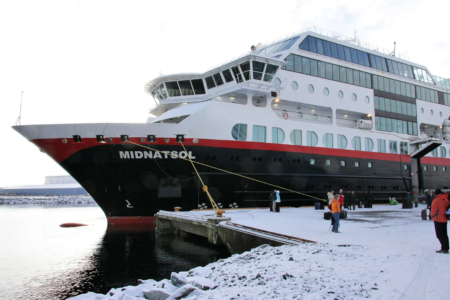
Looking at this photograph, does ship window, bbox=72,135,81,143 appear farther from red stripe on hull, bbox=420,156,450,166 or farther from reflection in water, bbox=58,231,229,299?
red stripe on hull, bbox=420,156,450,166

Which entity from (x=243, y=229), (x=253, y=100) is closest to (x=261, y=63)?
(x=253, y=100)

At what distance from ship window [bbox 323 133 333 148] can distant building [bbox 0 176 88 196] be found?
3161 inches

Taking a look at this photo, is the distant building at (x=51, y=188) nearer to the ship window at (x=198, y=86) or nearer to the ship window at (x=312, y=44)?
the ship window at (x=198, y=86)

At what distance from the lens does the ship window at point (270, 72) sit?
18.3 metres

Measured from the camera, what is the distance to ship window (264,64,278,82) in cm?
1831

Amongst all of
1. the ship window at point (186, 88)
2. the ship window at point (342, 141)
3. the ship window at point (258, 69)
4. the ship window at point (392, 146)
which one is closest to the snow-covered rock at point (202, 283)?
the ship window at point (258, 69)

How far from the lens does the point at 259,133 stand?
17.9 meters

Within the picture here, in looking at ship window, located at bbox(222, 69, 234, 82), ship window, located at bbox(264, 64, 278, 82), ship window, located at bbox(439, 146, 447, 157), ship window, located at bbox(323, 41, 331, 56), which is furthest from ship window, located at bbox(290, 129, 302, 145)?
ship window, located at bbox(439, 146, 447, 157)

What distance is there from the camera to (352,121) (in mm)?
23234

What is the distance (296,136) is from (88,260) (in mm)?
12680

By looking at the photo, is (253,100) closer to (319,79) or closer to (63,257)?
(319,79)

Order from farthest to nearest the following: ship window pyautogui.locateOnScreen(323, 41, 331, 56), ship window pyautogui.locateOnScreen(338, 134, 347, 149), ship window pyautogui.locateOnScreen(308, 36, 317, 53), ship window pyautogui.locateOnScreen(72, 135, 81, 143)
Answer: ship window pyautogui.locateOnScreen(323, 41, 331, 56) → ship window pyautogui.locateOnScreen(308, 36, 317, 53) → ship window pyautogui.locateOnScreen(338, 134, 347, 149) → ship window pyautogui.locateOnScreen(72, 135, 81, 143)

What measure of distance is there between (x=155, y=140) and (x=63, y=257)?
244 inches

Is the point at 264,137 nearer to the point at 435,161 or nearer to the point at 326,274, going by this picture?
the point at 326,274
